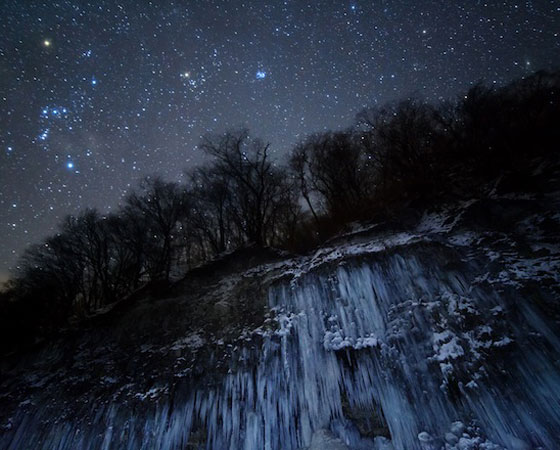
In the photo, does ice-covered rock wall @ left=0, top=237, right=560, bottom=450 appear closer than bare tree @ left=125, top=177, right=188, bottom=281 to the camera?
Yes

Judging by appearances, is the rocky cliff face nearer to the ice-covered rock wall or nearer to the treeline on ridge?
the ice-covered rock wall

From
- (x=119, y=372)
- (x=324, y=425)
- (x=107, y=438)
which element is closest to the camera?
(x=324, y=425)

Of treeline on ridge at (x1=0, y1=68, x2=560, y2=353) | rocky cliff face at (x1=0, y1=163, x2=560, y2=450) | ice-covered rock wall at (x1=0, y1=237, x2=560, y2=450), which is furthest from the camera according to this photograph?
treeline on ridge at (x1=0, y1=68, x2=560, y2=353)

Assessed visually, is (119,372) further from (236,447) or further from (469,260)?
(469,260)

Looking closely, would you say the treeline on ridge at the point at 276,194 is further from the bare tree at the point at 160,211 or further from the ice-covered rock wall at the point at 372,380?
the ice-covered rock wall at the point at 372,380

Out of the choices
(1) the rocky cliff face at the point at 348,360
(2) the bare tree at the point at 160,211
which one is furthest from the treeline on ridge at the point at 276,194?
(1) the rocky cliff face at the point at 348,360

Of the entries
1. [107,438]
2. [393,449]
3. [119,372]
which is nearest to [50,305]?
[119,372]

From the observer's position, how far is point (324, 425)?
6676mm

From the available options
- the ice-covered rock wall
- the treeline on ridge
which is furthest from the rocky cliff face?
the treeline on ridge

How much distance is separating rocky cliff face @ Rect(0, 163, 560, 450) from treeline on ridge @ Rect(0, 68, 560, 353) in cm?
537

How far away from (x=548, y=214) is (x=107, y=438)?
15.1 metres

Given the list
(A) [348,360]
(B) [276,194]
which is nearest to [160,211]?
(B) [276,194]

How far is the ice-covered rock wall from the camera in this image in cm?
587

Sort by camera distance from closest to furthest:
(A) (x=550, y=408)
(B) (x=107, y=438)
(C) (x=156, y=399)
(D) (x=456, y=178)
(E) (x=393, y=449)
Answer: (A) (x=550, y=408), (E) (x=393, y=449), (B) (x=107, y=438), (C) (x=156, y=399), (D) (x=456, y=178)
